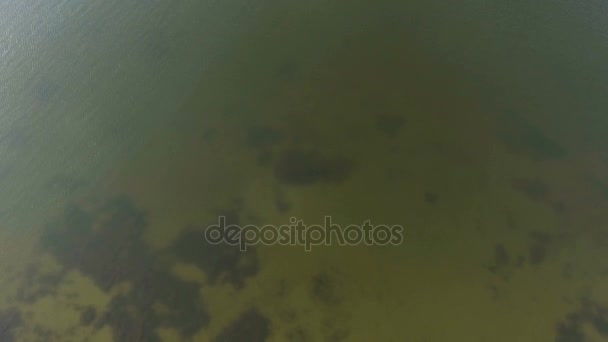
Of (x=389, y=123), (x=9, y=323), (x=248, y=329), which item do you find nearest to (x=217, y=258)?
(x=248, y=329)

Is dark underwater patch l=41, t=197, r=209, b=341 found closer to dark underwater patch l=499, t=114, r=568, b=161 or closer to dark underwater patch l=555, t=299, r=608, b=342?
dark underwater patch l=555, t=299, r=608, b=342

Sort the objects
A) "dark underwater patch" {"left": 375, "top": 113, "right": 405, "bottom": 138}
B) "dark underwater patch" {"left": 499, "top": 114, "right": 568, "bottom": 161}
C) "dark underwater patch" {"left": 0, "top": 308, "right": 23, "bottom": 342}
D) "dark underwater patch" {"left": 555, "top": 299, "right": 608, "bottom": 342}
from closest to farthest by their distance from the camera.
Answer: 1. "dark underwater patch" {"left": 555, "top": 299, "right": 608, "bottom": 342}
2. "dark underwater patch" {"left": 0, "top": 308, "right": 23, "bottom": 342}
3. "dark underwater patch" {"left": 499, "top": 114, "right": 568, "bottom": 161}
4. "dark underwater patch" {"left": 375, "top": 113, "right": 405, "bottom": 138}

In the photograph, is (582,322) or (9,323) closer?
(582,322)

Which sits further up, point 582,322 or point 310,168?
point 310,168

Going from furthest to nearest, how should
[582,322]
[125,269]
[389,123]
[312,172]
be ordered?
[389,123] < [312,172] < [125,269] < [582,322]

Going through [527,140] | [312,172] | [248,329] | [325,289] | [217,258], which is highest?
[527,140]

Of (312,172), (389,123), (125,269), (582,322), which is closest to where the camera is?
(582,322)

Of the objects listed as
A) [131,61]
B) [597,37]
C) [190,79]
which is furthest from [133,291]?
[597,37]

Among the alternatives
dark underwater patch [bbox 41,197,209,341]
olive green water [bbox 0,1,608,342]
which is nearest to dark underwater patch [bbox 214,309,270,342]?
olive green water [bbox 0,1,608,342]

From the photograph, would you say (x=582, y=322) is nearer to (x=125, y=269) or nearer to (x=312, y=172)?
(x=312, y=172)
